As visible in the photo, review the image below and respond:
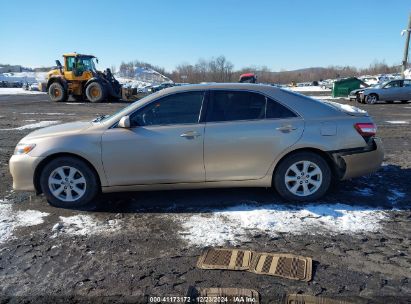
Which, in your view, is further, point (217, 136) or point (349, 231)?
point (217, 136)

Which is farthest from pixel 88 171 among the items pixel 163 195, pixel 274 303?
pixel 274 303

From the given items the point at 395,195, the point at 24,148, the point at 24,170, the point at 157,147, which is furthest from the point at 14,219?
the point at 395,195

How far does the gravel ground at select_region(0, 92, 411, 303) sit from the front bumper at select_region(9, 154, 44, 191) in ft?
1.07

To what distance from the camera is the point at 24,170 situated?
4672mm

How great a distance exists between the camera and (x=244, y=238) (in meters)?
3.85

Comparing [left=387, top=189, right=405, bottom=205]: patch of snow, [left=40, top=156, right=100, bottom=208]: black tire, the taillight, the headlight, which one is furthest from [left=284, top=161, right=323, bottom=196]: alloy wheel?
the headlight

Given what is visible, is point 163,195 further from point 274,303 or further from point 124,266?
point 274,303

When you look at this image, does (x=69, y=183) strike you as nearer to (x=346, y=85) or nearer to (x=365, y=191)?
(x=365, y=191)

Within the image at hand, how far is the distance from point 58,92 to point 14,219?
23.0 metres

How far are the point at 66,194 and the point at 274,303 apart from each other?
121 inches

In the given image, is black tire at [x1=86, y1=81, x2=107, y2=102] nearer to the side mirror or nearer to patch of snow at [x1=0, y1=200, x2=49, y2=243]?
patch of snow at [x1=0, y1=200, x2=49, y2=243]

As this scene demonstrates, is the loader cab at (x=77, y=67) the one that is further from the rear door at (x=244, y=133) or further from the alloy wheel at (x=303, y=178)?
the alloy wheel at (x=303, y=178)

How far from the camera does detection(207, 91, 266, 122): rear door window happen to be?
4.66 meters

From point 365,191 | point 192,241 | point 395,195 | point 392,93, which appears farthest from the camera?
point 392,93
